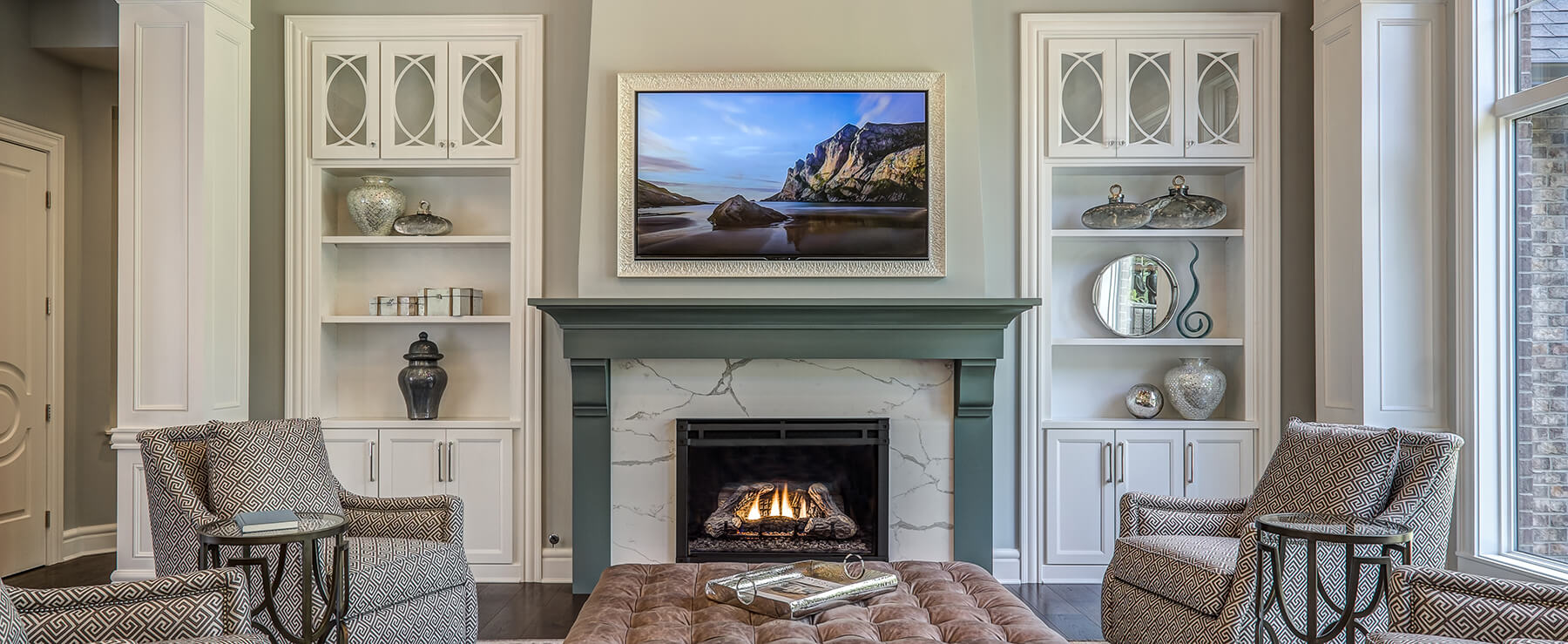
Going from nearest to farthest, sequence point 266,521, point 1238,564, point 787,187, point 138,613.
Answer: point 138,613 → point 266,521 → point 1238,564 → point 787,187

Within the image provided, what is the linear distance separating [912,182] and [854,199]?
0.26m

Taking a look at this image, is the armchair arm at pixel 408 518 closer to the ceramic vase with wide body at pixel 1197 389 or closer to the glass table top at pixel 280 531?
the glass table top at pixel 280 531

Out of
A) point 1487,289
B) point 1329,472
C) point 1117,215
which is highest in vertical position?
point 1117,215

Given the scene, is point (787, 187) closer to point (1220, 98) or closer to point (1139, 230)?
point (1139, 230)

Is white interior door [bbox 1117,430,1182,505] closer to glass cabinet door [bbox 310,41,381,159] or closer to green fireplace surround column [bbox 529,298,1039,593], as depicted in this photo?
green fireplace surround column [bbox 529,298,1039,593]

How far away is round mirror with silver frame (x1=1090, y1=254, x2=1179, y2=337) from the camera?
442cm

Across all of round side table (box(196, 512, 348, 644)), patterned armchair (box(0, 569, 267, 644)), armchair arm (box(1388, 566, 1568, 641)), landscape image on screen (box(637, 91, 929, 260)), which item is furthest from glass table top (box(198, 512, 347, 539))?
armchair arm (box(1388, 566, 1568, 641))

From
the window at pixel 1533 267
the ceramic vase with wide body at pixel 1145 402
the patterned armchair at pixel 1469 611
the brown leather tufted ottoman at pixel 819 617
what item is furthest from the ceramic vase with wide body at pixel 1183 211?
the patterned armchair at pixel 1469 611

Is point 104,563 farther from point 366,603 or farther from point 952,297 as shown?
point 952,297

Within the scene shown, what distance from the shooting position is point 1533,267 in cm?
349

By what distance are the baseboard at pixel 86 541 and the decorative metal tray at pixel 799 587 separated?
4050mm

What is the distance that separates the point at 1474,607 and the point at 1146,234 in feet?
8.29

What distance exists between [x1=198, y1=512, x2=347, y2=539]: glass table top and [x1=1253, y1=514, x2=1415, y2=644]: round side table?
257 cm

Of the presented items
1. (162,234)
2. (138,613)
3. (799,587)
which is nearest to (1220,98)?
(799,587)
